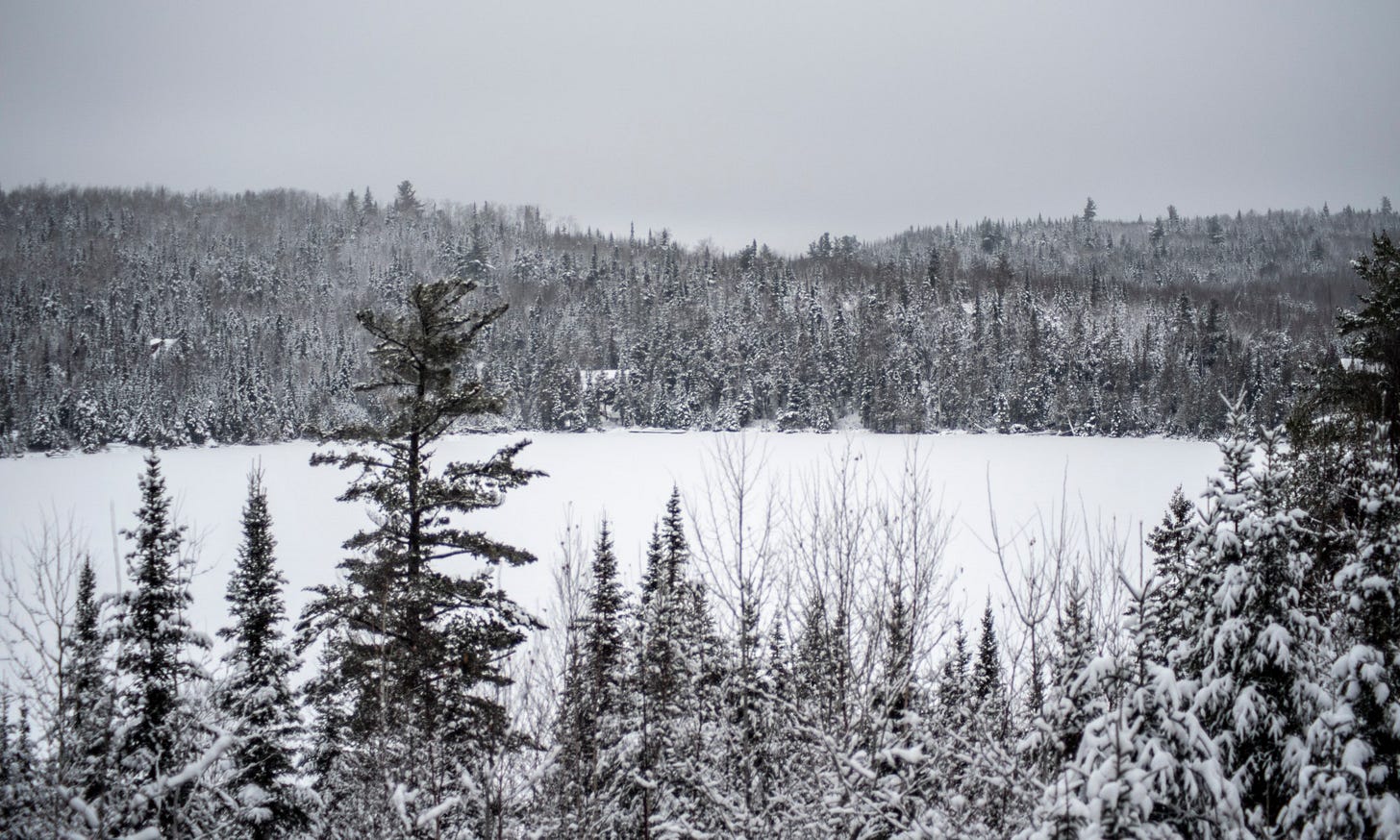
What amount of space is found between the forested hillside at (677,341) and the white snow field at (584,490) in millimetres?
9305

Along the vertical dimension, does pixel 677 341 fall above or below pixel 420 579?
above

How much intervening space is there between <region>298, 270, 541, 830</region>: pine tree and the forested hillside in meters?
75.6

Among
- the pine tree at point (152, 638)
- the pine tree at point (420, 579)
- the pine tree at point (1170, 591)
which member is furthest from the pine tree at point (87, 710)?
the pine tree at point (1170, 591)

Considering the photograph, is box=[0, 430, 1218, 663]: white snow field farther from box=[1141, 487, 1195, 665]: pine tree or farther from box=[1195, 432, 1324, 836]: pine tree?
box=[1195, 432, 1324, 836]: pine tree

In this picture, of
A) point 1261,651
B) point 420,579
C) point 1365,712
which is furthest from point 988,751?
point 420,579

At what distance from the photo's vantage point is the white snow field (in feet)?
121

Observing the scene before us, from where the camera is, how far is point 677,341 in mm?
119312

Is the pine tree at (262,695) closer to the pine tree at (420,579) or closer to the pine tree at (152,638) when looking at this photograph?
the pine tree at (152,638)

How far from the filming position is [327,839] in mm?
10156

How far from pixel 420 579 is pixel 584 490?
5059 cm

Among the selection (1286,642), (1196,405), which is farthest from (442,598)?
(1196,405)

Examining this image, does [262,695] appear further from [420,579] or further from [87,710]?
[420,579]

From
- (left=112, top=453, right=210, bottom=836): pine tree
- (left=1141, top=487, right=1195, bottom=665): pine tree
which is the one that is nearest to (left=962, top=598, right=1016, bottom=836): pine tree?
(left=1141, top=487, right=1195, bottom=665): pine tree

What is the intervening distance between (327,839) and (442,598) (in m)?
4.19
